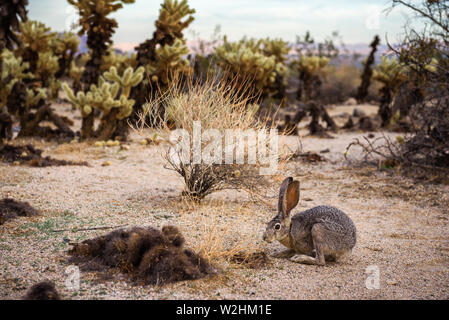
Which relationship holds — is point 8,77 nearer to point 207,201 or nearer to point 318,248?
point 207,201

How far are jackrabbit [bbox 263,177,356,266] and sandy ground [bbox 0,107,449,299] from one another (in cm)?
14

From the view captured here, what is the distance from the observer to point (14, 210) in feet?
16.6

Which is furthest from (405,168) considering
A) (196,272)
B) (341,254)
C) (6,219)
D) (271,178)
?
(6,219)

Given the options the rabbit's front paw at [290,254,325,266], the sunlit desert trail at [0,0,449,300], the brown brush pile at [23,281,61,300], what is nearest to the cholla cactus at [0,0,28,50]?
the sunlit desert trail at [0,0,449,300]

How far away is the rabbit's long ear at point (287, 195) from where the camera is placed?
3.97 m

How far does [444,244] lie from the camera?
16.0 ft

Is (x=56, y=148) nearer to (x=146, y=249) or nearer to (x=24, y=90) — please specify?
(x=24, y=90)

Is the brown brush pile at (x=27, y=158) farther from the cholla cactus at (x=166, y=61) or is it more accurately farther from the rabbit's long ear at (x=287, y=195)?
the rabbit's long ear at (x=287, y=195)

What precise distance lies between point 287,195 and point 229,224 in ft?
3.45

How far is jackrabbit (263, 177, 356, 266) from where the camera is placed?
13.2 feet

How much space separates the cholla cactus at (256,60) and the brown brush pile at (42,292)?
8991 mm

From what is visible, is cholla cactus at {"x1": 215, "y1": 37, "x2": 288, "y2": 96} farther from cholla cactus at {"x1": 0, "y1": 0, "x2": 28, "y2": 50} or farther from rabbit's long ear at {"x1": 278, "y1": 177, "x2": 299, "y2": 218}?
rabbit's long ear at {"x1": 278, "y1": 177, "x2": 299, "y2": 218}

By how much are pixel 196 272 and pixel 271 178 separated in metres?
2.50

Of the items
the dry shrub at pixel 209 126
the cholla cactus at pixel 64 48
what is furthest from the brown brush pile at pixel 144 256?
the cholla cactus at pixel 64 48
